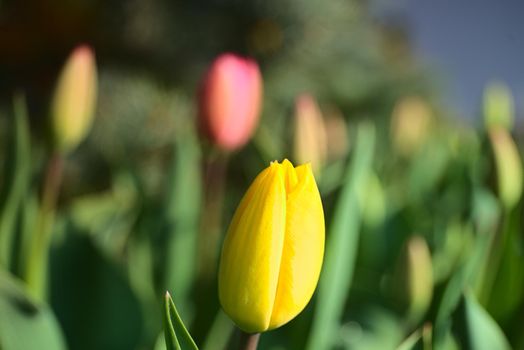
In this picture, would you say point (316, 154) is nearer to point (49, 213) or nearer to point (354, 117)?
point (49, 213)

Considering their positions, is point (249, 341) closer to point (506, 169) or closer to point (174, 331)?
point (174, 331)

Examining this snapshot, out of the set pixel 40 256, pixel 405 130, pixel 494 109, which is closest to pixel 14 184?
pixel 40 256

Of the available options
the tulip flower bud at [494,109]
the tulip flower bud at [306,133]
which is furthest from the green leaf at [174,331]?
the tulip flower bud at [494,109]

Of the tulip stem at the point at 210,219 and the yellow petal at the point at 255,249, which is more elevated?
the yellow petal at the point at 255,249

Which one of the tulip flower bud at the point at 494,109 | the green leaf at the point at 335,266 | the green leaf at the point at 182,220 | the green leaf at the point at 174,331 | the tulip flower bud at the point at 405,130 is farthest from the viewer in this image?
the tulip flower bud at the point at 405,130

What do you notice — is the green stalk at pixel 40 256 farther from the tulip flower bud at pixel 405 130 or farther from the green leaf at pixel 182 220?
the tulip flower bud at pixel 405 130

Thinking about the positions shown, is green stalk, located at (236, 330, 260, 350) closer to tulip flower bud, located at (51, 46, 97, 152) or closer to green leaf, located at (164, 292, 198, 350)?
green leaf, located at (164, 292, 198, 350)

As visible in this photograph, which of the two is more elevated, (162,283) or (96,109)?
(162,283)

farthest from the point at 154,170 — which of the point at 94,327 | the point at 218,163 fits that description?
the point at 94,327
